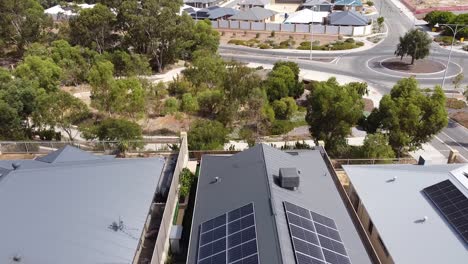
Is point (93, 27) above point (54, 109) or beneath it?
above

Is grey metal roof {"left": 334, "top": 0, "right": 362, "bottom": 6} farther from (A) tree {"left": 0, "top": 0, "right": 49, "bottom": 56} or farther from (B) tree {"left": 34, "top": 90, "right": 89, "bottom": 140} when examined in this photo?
(B) tree {"left": 34, "top": 90, "right": 89, "bottom": 140}

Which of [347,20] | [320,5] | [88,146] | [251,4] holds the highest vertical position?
[251,4]

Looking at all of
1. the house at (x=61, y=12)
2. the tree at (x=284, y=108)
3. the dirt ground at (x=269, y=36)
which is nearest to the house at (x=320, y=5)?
the dirt ground at (x=269, y=36)

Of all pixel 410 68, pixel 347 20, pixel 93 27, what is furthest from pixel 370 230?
pixel 347 20

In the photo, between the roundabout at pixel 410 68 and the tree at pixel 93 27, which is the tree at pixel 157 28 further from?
the roundabout at pixel 410 68

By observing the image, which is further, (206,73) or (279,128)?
(206,73)

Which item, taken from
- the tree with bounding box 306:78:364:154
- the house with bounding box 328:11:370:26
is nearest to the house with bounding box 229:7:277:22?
the house with bounding box 328:11:370:26

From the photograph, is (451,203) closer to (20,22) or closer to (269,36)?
(269,36)
